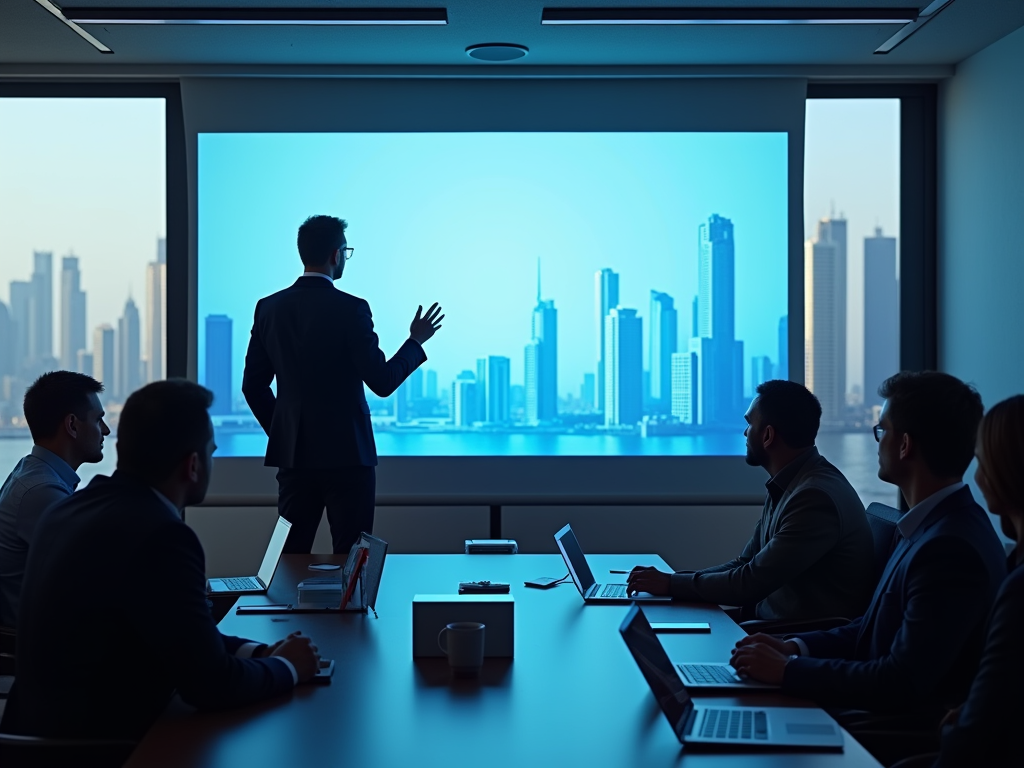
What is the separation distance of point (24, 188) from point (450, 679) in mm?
4937

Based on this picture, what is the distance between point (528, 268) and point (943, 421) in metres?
3.78

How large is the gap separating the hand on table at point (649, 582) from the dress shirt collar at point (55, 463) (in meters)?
1.83

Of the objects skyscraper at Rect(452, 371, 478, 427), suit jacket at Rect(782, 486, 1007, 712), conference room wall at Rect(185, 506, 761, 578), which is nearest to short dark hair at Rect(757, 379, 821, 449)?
suit jacket at Rect(782, 486, 1007, 712)

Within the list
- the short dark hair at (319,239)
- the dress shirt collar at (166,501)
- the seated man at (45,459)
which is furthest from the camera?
the short dark hair at (319,239)

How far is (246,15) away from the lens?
514 cm

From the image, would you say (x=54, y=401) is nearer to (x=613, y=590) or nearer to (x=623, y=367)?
(x=613, y=590)

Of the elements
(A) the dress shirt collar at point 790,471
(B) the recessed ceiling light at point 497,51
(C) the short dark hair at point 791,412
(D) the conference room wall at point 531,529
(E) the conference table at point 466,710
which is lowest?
(D) the conference room wall at point 531,529

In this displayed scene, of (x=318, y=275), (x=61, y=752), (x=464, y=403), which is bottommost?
(x=61, y=752)

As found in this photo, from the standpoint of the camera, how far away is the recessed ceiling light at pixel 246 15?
510 cm

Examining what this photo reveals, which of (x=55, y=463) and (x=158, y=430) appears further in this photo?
(x=55, y=463)

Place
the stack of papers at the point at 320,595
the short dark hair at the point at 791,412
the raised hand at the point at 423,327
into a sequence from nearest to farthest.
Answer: the stack of papers at the point at 320,595
the short dark hair at the point at 791,412
the raised hand at the point at 423,327

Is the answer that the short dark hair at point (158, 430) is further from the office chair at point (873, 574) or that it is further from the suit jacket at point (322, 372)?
the suit jacket at point (322, 372)

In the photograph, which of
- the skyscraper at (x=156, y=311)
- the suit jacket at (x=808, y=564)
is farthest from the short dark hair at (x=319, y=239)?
the suit jacket at (x=808, y=564)

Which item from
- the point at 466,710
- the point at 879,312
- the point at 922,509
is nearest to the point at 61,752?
the point at 466,710
